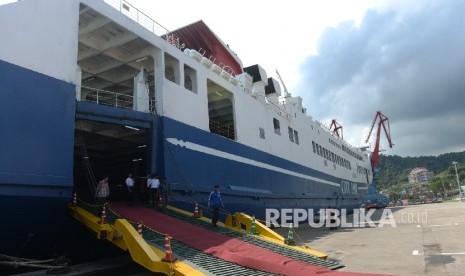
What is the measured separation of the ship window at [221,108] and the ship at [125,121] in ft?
0.30

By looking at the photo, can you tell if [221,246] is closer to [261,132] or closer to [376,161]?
Result: [261,132]

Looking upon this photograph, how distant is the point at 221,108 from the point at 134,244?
11.8m

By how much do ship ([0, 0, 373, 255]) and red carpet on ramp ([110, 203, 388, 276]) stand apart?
1.58 meters

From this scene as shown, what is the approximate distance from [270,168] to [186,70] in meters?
6.72

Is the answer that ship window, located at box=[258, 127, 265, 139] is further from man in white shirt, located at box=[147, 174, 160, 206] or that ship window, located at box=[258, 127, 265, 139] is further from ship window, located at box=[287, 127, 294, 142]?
man in white shirt, located at box=[147, 174, 160, 206]

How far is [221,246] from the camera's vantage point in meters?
8.20

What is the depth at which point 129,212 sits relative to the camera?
32.2 feet

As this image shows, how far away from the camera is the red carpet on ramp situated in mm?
6879

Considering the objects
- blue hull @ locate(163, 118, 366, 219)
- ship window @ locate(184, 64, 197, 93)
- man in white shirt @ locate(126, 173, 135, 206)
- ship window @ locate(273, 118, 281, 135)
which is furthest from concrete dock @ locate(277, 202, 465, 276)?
ship window @ locate(273, 118, 281, 135)

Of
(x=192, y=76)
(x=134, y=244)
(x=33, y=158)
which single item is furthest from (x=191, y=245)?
(x=192, y=76)

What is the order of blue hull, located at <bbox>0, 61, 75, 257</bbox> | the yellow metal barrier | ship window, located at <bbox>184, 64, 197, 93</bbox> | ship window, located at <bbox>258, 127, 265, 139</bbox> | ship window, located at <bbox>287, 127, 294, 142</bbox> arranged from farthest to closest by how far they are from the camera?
ship window, located at <bbox>287, 127, 294, 142</bbox>, ship window, located at <bbox>258, 127, 265, 139</bbox>, ship window, located at <bbox>184, 64, 197, 93</bbox>, blue hull, located at <bbox>0, 61, 75, 257</bbox>, the yellow metal barrier

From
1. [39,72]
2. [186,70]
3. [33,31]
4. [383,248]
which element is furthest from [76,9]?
[383,248]

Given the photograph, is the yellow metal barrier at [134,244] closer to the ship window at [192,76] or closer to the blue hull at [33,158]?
the blue hull at [33,158]

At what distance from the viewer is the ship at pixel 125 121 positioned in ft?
25.6
